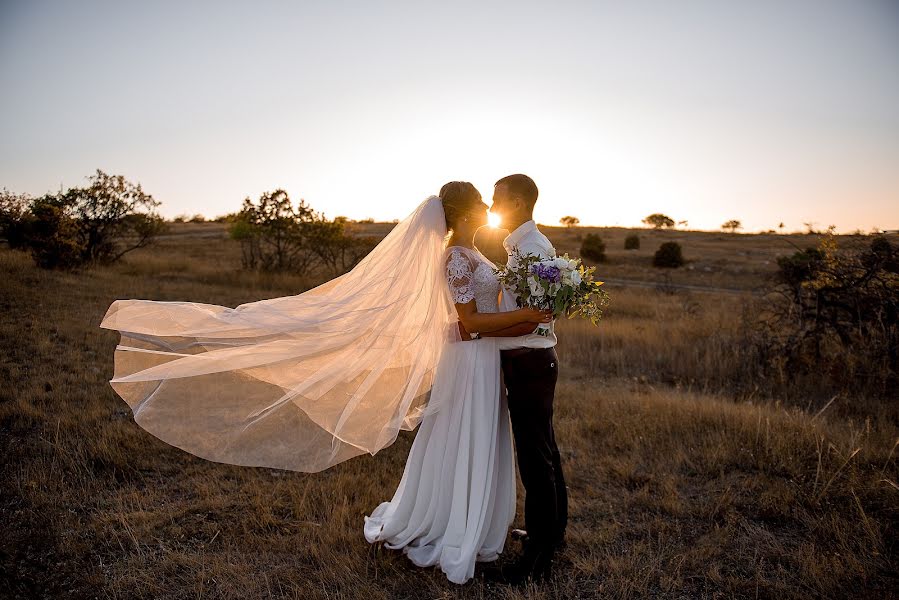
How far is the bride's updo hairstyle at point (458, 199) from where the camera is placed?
3797 millimetres

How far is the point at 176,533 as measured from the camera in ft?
14.2

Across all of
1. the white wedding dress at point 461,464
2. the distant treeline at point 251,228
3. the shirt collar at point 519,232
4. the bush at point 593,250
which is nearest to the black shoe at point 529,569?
the white wedding dress at point 461,464

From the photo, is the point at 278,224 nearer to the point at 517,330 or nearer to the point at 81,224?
the point at 81,224

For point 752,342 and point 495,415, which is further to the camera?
point 752,342

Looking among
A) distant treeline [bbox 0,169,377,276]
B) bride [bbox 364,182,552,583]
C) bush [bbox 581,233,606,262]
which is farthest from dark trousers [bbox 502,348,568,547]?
bush [bbox 581,233,606,262]

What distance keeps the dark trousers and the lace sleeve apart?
1.73 ft

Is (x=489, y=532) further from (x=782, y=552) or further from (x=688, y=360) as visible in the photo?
(x=688, y=360)

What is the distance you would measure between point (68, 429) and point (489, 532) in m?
4.60

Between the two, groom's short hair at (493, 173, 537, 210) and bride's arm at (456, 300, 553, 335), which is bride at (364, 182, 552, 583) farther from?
groom's short hair at (493, 173, 537, 210)

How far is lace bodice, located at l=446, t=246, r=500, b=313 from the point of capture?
3.64 metres

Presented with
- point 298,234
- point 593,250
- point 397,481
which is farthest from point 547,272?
point 593,250

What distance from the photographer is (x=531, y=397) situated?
3727mm

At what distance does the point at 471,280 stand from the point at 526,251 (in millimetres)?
417

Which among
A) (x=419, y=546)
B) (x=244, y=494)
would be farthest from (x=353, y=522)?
(x=244, y=494)
